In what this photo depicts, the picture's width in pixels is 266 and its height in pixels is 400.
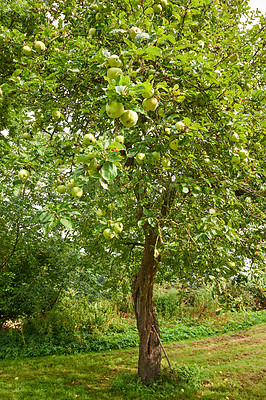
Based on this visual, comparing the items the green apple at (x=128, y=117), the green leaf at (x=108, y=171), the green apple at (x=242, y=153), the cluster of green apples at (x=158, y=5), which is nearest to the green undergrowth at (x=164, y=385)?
the green apple at (x=242, y=153)

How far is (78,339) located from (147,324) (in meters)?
3.79

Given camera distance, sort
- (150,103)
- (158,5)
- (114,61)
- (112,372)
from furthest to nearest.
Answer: (112,372) → (158,5) → (150,103) → (114,61)

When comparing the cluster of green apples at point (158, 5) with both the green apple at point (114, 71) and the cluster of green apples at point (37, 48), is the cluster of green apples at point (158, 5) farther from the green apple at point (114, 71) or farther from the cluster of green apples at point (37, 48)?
the green apple at point (114, 71)

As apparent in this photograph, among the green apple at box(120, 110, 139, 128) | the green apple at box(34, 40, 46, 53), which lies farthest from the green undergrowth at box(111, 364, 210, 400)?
the green apple at box(34, 40, 46, 53)

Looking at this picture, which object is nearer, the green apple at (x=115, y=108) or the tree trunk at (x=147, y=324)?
the green apple at (x=115, y=108)

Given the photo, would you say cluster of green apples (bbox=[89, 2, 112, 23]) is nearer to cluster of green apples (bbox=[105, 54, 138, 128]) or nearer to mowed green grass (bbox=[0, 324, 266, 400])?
cluster of green apples (bbox=[105, 54, 138, 128])

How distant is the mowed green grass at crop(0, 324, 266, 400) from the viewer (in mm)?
4828

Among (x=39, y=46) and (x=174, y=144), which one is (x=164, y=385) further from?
(x=39, y=46)

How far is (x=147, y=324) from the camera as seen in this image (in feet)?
17.6

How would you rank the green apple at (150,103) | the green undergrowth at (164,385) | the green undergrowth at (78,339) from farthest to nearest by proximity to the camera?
the green undergrowth at (78,339) < the green undergrowth at (164,385) < the green apple at (150,103)

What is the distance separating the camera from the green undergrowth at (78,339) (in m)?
7.22

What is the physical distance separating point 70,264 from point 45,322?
2368mm

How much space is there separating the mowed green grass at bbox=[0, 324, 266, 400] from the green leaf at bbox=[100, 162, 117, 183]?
16.3ft

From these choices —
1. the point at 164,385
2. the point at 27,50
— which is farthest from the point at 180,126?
the point at 164,385
